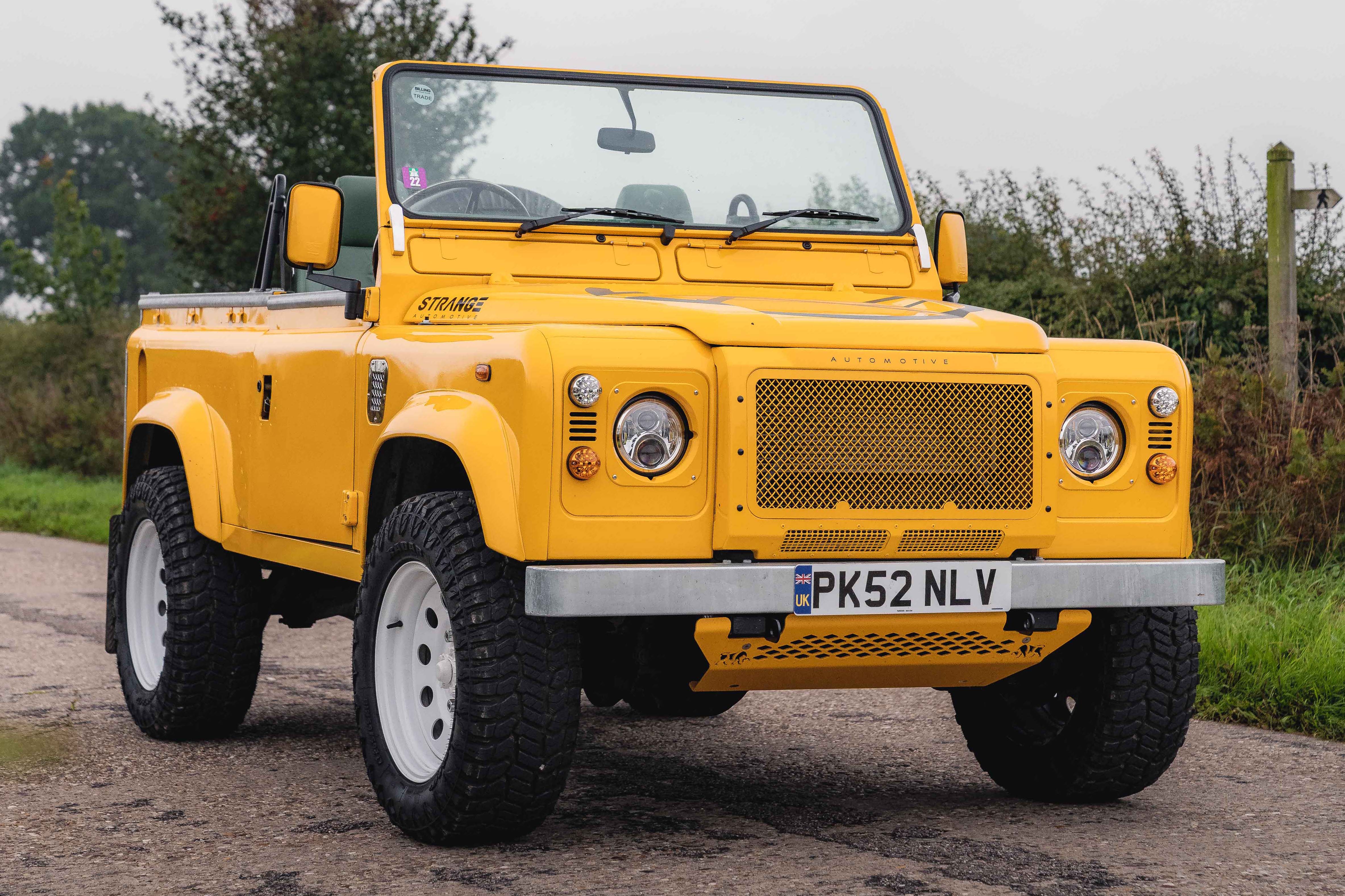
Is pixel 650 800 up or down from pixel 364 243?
down

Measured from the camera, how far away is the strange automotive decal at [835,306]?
15.2 feet

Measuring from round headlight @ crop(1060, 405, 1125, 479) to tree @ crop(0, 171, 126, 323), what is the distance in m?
20.5

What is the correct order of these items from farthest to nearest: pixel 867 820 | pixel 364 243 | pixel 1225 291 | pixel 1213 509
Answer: pixel 1225 291
pixel 1213 509
pixel 364 243
pixel 867 820

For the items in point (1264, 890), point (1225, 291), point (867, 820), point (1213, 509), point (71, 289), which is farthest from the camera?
point (71, 289)

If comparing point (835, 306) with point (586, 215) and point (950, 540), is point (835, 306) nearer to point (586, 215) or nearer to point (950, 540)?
point (950, 540)

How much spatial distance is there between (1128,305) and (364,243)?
661 centimetres

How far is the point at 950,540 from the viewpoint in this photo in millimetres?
4500

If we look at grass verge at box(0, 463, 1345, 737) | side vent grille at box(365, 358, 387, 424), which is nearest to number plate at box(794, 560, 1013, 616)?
side vent grille at box(365, 358, 387, 424)

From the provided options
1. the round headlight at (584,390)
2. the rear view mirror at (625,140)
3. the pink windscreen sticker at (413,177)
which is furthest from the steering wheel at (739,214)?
the round headlight at (584,390)

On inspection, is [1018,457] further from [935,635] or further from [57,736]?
[57,736]

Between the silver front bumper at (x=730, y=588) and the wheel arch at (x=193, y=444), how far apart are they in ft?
7.77

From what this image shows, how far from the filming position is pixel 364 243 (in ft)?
20.4

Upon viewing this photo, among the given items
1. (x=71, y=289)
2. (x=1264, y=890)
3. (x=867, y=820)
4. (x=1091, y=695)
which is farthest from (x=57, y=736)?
(x=71, y=289)

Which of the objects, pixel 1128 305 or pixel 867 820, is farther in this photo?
pixel 1128 305
